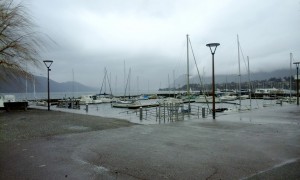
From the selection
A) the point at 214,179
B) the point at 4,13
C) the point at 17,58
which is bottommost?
the point at 214,179

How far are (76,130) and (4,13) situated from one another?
1053 centimetres

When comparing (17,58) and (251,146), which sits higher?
(17,58)

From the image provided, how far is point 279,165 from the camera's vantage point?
23.1 ft

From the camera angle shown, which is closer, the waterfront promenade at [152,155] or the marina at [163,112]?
the waterfront promenade at [152,155]

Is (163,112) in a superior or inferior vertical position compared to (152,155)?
superior

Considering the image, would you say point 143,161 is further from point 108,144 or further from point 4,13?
point 4,13

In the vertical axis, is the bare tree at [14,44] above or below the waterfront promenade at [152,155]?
above

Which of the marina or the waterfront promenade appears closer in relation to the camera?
the waterfront promenade

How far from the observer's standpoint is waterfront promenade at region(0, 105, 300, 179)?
650 cm

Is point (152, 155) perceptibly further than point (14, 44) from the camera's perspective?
No

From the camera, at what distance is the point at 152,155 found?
827 cm

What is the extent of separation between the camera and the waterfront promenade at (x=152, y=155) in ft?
21.3

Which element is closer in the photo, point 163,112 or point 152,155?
point 152,155

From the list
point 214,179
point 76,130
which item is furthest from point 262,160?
point 76,130
